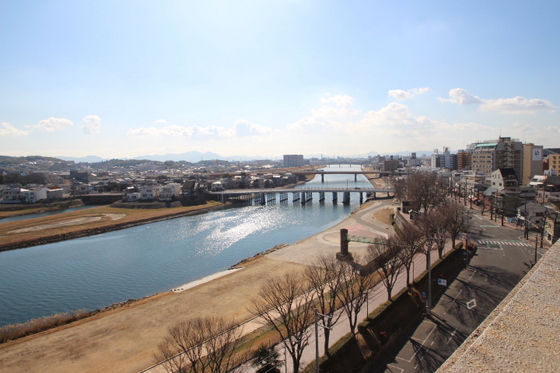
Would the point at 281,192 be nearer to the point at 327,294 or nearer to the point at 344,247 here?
the point at 344,247

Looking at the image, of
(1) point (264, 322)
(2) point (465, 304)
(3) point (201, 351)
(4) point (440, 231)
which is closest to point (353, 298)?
(1) point (264, 322)

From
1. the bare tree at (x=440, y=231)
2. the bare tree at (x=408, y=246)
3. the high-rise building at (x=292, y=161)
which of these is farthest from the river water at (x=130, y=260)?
the high-rise building at (x=292, y=161)

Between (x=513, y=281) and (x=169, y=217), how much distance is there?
33.7 m

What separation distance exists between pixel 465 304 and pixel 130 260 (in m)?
20.2

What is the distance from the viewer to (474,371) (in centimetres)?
290

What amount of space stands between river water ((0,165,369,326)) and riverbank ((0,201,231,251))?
141 centimetres

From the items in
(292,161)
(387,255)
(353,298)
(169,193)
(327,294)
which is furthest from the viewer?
(292,161)

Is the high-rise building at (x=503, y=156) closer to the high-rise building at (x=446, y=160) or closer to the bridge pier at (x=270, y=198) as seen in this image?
the bridge pier at (x=270, y=198)

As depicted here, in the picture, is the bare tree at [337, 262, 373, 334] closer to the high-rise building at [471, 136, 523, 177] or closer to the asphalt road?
the asphalt road

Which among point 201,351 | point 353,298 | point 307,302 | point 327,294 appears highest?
point 353,298

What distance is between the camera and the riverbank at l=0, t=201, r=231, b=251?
2784 centimetres

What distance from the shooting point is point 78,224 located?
33.1m

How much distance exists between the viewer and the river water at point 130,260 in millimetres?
16359

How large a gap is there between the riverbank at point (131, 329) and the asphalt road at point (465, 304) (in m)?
5.84
